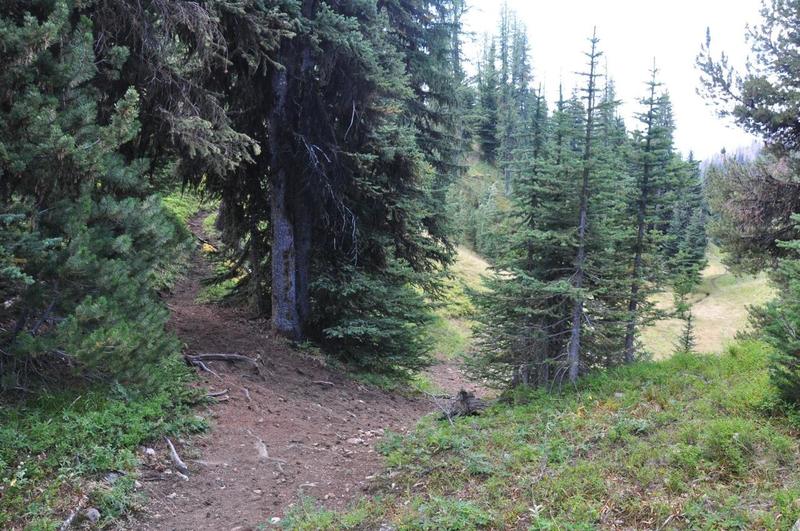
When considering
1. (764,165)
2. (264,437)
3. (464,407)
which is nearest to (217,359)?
(264,437)

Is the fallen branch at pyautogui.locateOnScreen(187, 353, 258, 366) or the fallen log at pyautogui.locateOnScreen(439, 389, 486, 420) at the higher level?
the fallen branch at pyautogui.locateOnScreen(187, 353, 258, 366)

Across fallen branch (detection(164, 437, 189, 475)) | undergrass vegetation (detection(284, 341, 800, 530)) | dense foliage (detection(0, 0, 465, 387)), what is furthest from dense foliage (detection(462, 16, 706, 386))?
fallen branch (detection(164, 437, 189, 475))

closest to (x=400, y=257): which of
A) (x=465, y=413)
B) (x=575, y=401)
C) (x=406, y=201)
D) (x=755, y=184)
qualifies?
(x=406, y=201)

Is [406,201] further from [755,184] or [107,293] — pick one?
[755,184]

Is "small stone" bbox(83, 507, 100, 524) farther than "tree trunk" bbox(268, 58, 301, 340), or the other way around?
"tree trunk" bbox(268, 58, 301, 340)

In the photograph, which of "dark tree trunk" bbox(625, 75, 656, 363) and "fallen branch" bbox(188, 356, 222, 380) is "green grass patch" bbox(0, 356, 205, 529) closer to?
"fallen branch" bbox(188, 356, 222, 380)

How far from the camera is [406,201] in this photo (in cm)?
1076

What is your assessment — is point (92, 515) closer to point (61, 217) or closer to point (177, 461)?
point (177, 461)

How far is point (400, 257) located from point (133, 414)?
7194mm

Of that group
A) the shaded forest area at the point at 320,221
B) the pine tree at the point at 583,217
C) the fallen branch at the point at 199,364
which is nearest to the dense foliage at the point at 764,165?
the shaded forest area at the point at 320,221

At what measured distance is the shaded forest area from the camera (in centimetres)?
433

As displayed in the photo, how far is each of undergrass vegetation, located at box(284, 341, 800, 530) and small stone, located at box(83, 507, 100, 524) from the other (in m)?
1.56

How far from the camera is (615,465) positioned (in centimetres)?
459

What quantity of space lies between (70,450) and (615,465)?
16.4ft
